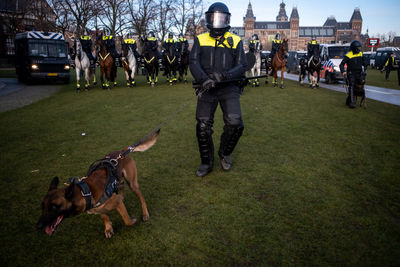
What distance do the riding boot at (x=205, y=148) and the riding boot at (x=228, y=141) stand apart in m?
0.24

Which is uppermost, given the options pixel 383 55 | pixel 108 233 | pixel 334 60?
pixel 383 55

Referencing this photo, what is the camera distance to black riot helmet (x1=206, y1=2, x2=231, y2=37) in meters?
3.76

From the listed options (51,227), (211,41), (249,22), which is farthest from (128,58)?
(249,22)

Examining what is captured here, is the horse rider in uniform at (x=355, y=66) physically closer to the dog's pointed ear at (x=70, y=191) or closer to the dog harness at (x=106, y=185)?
the dog harness at (x=106, y=185)

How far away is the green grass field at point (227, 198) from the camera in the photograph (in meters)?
2.50

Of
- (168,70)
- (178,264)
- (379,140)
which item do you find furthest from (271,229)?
(168,70)

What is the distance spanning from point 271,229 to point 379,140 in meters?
4.46

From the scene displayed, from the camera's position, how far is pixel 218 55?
384cm

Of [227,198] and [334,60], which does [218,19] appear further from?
[334,60]

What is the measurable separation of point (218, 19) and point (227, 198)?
2455 mm

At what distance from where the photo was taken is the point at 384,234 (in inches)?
106

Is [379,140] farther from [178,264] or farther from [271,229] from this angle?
[178,264]

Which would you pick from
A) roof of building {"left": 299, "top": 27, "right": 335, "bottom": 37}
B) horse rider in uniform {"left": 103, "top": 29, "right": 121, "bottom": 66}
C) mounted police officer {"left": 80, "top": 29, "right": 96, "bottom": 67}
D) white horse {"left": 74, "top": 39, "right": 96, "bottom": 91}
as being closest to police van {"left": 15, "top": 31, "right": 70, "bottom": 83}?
mounted police officer {"left": 80, "top": 29, "right": 96, "bottom": 67}

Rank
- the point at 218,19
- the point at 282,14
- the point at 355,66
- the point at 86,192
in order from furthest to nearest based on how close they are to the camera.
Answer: the point at 282,14
the point at 355,66
the point at 218,19
the point at 86,192
